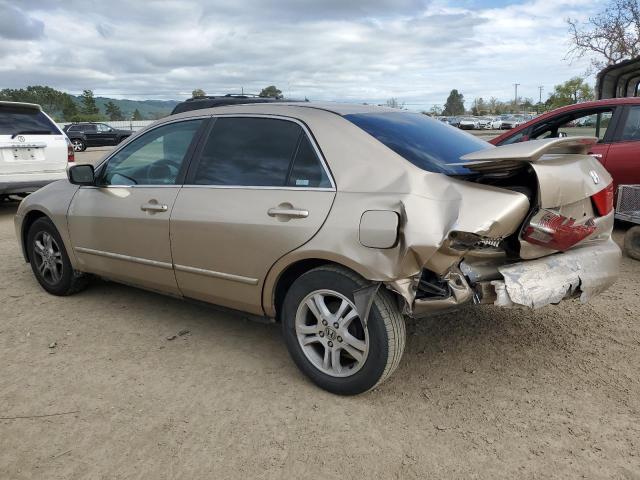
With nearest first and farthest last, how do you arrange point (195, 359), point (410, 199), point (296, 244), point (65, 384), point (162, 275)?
point (410, 199) → point (296, 244) → point (65, 384) → point (195, 359) → point (162, 275)

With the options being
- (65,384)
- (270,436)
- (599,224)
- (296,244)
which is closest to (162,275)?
(65,384)

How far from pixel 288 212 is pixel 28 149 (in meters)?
7.08

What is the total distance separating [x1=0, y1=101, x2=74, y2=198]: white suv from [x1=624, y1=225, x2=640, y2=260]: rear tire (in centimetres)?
831

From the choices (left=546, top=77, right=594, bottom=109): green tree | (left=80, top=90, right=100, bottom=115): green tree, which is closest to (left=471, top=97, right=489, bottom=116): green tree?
(left=546, top=77, right=594, bottom=109): green tree

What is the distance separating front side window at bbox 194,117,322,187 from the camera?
10.3 feet

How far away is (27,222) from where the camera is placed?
4953 mm

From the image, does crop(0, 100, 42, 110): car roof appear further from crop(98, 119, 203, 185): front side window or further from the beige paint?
the beige paint

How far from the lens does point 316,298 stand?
2998 mm

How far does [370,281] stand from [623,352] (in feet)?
6.31

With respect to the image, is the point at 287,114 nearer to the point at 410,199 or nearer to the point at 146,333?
the point at 410,199

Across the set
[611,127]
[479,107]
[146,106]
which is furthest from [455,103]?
[146,106]

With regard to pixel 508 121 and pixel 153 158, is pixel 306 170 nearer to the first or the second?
pixel 153 158

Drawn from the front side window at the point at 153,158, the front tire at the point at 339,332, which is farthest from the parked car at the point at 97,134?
the front tire at the point at 339,332

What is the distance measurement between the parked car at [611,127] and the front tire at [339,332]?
446 centimetres
